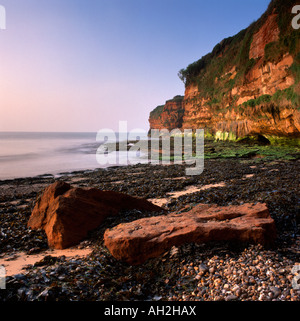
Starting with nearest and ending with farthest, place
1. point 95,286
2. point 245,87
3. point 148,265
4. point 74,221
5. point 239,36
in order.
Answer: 1. point 95,286
2. point 148,265
3. point 74,221
4. point 245,87
5. point 239,36

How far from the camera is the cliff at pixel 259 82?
18.1 m

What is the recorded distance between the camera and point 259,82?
938 inches

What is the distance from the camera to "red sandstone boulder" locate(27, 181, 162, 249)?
4594 mm

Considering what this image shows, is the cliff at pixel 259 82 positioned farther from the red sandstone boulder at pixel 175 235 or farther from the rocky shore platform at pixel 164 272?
Result: the rocky shore platform at pixel 164 272

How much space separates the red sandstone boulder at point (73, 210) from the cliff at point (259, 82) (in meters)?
17.5

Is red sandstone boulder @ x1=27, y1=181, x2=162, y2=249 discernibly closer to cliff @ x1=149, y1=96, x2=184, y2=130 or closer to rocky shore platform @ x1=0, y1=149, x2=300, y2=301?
rocky shore platform @ x1=0, y1=149, x2=300, y2=301

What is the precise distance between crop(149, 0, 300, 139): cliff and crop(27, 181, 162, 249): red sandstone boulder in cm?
1745

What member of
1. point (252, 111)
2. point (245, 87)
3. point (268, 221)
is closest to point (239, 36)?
point (245, 87)

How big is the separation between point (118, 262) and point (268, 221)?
2862 millimetres

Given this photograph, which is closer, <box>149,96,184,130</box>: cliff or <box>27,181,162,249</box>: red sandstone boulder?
<box>27,181,162,249</box>: red sandstone boulder

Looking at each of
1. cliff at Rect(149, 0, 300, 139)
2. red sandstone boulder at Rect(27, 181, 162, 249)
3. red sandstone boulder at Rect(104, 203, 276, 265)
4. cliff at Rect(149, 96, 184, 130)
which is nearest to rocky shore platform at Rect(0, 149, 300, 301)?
red sandstone boulder at Rect(104, 203, 276, 265)

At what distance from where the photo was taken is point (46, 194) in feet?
18.7

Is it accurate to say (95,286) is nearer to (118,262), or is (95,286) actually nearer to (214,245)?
(118,262)
